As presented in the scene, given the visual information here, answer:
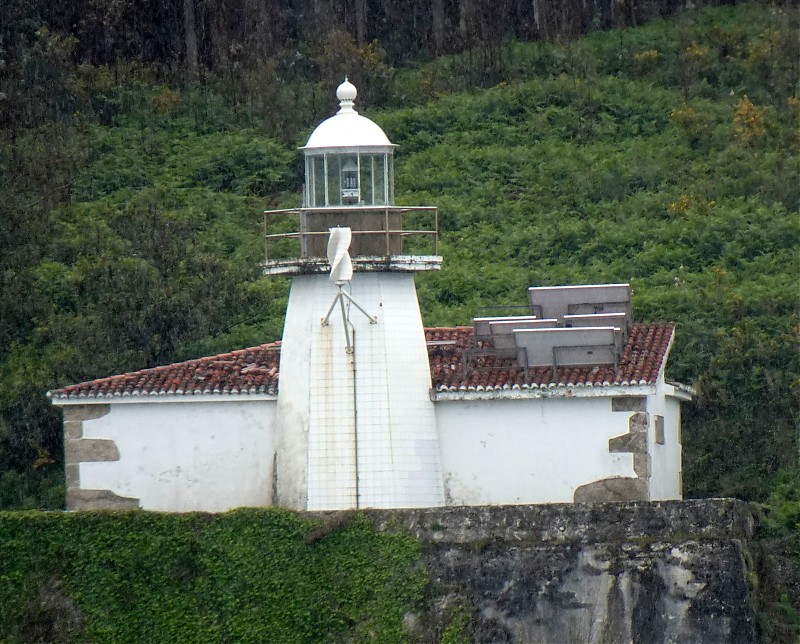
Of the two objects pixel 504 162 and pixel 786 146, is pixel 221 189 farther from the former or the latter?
pixel 786 146

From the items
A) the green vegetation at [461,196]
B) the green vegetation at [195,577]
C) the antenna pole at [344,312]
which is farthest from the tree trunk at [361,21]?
the green vegetation at [195,577]

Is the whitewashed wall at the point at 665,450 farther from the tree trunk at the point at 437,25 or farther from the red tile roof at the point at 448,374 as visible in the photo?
the tree trunk at the point at 437,25

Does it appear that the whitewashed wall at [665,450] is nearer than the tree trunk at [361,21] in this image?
Yes

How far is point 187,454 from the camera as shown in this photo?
23.8m

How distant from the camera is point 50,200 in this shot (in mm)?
38094

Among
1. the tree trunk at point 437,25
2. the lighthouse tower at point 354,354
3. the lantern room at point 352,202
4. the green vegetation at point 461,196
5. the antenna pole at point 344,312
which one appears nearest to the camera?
the antenna pole at point 344,312

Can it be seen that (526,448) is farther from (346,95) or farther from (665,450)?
(346,95)

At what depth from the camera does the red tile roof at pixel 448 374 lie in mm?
23062

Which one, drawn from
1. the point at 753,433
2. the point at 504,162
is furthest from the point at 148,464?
the point at 504,162

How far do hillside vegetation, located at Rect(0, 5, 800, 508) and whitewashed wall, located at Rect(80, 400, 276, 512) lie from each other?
165 inches

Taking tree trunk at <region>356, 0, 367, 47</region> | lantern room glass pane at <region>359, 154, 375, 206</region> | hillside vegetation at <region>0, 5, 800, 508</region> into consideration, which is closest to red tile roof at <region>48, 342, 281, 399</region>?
lantern room glass pane at <region>359, 154, 375, 206</region>

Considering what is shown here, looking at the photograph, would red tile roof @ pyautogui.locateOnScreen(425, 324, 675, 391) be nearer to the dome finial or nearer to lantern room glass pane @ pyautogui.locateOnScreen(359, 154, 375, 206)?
lantern room glass pane @ pyautogui.locateOnScreen(359, 154, 375, 206)

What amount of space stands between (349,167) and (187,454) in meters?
4.10

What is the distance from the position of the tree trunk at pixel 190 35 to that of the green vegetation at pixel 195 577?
25.3 meters
